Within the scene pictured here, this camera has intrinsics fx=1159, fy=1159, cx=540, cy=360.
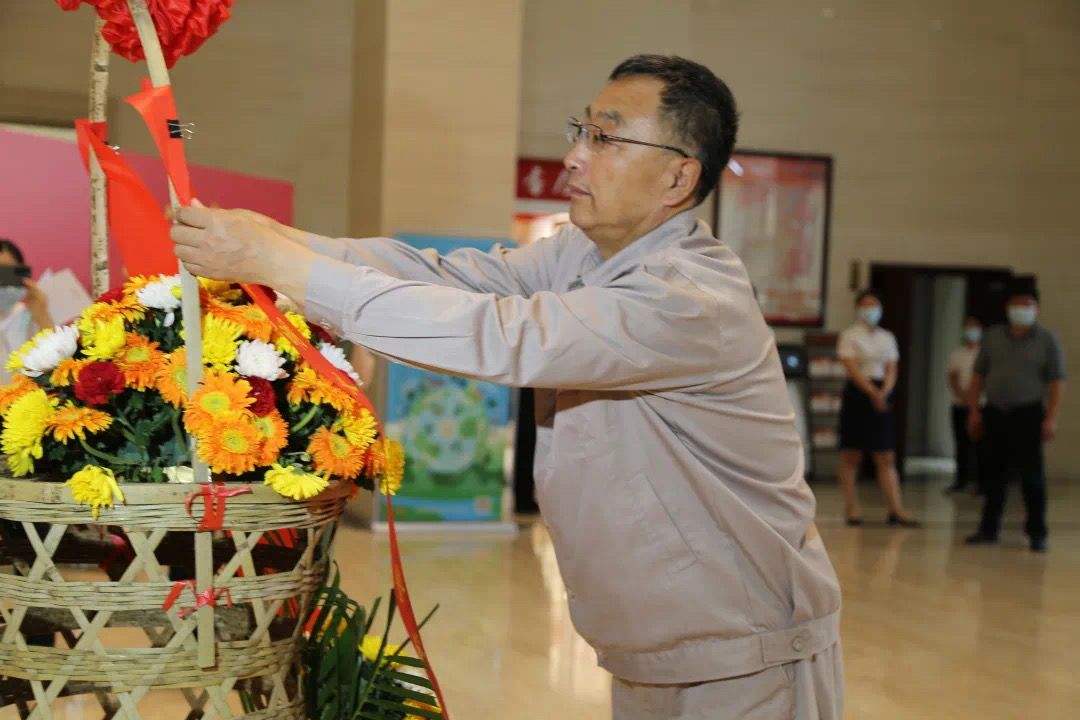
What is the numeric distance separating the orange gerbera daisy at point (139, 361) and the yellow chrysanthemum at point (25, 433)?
11cm

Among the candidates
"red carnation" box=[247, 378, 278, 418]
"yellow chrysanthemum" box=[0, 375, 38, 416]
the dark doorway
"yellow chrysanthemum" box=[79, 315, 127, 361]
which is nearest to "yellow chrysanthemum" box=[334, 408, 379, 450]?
"red carnation" box=[247, 378, 278, 418]

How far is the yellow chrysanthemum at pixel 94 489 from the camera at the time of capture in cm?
143

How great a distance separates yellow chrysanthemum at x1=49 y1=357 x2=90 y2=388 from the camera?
1610 millimetres

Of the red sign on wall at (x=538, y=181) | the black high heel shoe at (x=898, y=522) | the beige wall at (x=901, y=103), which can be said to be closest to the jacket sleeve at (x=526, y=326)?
the black high heel shoe at (x=898, y=522)

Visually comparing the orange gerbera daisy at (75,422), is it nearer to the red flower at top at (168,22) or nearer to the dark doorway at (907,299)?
the red flower at top at (168,22)

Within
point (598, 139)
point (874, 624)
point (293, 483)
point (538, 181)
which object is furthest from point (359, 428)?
point (538, 181)

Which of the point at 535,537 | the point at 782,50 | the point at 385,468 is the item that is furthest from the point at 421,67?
the point at 385,468

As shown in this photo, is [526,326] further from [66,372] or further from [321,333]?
[66,372]

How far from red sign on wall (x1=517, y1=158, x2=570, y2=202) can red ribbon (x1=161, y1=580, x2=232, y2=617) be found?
9.45 meters

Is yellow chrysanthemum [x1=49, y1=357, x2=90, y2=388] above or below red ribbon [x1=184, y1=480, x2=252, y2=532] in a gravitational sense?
above

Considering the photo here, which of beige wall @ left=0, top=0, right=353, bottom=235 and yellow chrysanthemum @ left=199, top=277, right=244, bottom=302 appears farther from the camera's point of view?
beige wall @ left=0, top=0, right=353, bottom=235

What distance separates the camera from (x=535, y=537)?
305 inches

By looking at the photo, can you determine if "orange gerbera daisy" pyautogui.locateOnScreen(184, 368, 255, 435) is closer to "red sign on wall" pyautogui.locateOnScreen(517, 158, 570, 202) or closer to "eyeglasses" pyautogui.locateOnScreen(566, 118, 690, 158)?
"eyeglasses" pyautogui.locateOnScreen(566, 118, 690, 158)

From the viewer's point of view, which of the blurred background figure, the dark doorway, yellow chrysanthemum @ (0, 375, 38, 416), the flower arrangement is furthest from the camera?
the dark doorway
